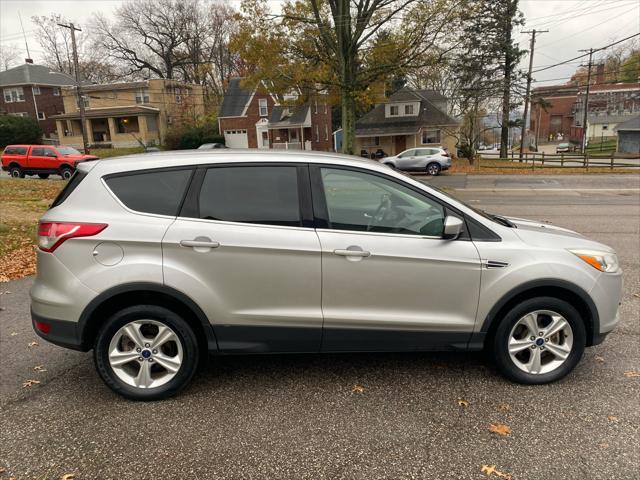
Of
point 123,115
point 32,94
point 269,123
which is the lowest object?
point 269,123

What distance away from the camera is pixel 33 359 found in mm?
4156

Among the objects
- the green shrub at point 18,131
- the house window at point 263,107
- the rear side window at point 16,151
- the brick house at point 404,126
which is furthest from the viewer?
the house window at point 263,107

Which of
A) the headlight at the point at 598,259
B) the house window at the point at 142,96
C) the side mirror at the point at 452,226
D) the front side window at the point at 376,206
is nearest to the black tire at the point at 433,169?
the headlight at the point at 598,259

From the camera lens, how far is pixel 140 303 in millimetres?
3332

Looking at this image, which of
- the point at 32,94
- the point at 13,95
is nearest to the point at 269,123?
the point at 32,94

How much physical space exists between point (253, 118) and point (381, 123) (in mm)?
13747

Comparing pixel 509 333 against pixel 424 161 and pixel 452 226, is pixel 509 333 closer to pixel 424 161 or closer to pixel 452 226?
pixel 452 226

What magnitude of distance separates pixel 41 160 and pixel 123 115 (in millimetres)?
27055

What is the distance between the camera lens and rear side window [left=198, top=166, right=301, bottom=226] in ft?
10.8

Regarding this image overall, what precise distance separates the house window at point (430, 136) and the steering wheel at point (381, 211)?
39.9m

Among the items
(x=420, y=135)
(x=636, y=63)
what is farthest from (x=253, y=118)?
(x=636, y=63)

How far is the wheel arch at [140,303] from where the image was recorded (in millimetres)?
3186

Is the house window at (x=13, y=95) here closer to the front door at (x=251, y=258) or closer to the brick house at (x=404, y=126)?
the brick house at (x=404, y=126)

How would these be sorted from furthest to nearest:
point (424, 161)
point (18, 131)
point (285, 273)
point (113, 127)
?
point (113, 127), point (18, 131), point (424, 161), point (285, 273)
